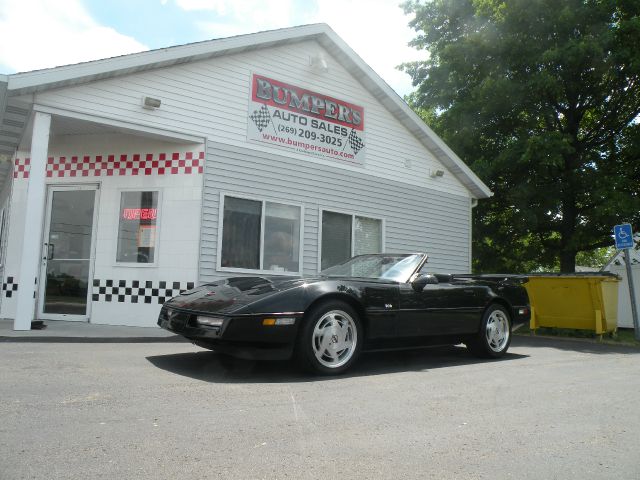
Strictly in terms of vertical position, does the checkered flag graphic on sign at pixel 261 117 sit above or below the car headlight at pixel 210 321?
above

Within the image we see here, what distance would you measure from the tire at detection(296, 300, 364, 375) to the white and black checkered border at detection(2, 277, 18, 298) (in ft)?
21.3

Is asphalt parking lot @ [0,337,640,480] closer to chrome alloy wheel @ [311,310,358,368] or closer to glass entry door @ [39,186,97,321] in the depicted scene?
chrome alloy wheel @ [311,310,358,368]

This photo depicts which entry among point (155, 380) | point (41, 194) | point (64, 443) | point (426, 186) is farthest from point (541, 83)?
point (64, 443)

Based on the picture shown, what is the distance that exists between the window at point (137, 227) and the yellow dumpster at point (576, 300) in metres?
7.28

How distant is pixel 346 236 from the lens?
434 inches

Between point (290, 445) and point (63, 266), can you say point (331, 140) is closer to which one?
point (63, 266)

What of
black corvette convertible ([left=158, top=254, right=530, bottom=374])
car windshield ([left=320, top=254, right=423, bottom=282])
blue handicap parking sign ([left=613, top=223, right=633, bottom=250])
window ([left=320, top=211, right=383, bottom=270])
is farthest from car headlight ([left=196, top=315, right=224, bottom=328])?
blue handicap parking sign ([left=613, top=223, right=633, bottom=250])

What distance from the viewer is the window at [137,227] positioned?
8852 mm

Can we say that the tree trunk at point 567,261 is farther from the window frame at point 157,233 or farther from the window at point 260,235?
the window frame at point 157,233

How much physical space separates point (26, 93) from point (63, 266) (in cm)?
292

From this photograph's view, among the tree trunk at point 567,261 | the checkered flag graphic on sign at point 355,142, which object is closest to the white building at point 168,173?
the checkered flag graphic on sign at point 355,142

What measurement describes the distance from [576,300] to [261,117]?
6782mm

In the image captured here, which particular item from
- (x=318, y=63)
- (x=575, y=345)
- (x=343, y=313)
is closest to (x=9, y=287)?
(x=343, y=313)

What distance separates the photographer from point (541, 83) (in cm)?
1435
